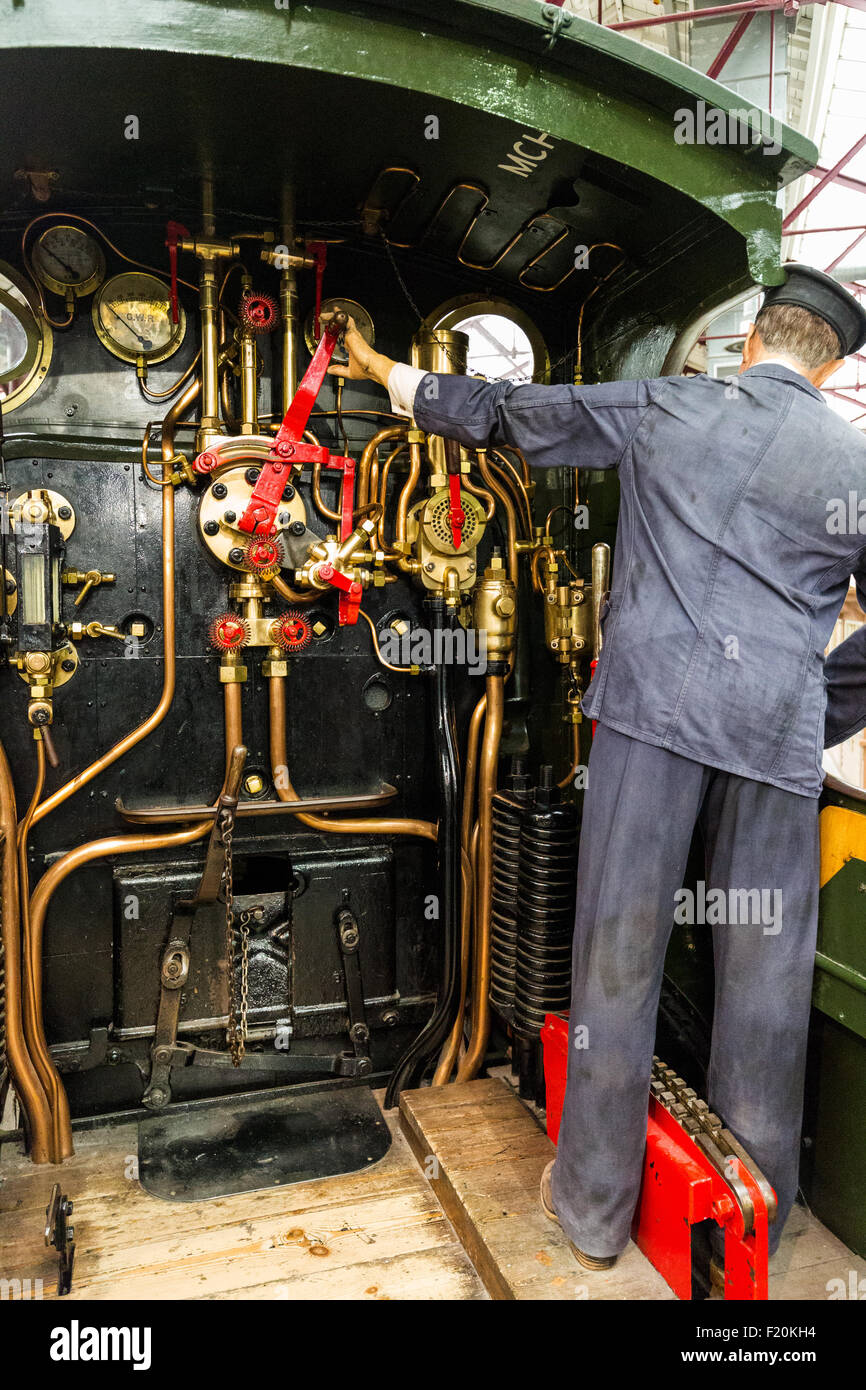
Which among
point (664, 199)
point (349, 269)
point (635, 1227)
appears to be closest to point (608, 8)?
point (349, 269)

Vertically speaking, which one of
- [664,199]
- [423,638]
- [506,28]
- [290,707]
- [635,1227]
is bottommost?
[635,1227]

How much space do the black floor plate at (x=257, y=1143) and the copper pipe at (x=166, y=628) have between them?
112 cm

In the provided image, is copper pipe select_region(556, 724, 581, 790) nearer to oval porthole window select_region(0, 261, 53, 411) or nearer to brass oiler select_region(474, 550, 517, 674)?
brass oiler select_region(474, 550, 517, 674)

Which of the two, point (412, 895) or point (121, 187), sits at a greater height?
point (121, 187)

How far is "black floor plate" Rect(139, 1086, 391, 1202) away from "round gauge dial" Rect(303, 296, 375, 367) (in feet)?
8.39

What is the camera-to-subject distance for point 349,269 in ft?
9.98

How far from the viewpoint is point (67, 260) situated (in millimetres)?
2750

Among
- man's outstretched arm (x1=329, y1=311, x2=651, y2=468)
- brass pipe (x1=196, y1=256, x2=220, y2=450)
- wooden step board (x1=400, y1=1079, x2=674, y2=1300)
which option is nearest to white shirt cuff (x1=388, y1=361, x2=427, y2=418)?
man's outstretched arm (x1=329, y1=311, x2=651, y2=468)

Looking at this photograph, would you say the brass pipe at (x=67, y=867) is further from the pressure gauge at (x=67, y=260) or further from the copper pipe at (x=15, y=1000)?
the pressure gauge at (x=67, y=260)

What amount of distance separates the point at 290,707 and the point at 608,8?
6.03 meters

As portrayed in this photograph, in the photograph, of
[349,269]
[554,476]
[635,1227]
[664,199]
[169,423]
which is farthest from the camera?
[554,476]

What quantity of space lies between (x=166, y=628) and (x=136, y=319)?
1.01 metres

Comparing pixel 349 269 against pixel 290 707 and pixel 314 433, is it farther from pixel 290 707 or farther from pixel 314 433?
pixel 290 707

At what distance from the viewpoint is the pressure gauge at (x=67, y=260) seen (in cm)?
273
